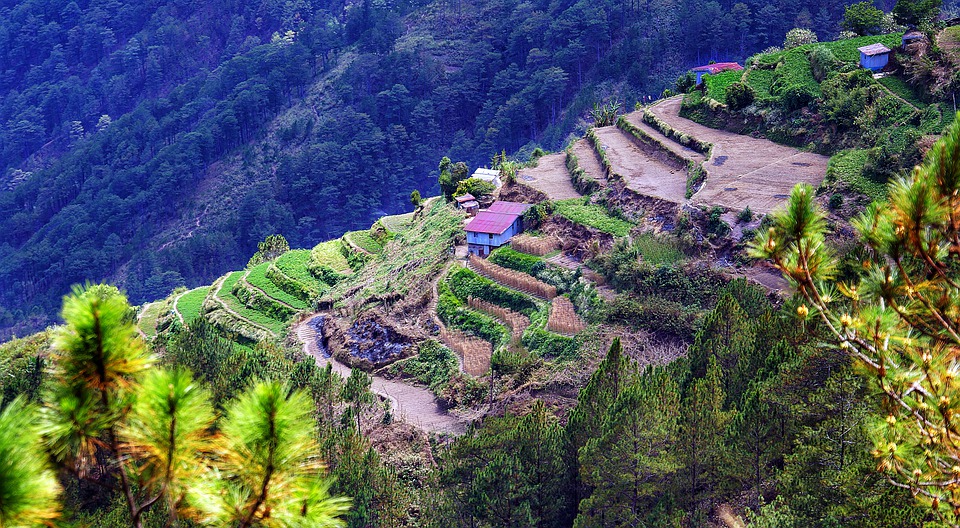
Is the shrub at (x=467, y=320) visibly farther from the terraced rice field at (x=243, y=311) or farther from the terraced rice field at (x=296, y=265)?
the terraced rice field at (x=296, y=265)

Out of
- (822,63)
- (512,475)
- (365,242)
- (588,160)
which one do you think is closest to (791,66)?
(822,63)

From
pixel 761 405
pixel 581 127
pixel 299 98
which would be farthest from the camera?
pixel 299 98

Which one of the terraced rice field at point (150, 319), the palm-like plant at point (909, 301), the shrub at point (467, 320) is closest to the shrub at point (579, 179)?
the shrub at point (467, 320)

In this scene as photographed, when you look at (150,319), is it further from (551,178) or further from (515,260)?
(515,260)

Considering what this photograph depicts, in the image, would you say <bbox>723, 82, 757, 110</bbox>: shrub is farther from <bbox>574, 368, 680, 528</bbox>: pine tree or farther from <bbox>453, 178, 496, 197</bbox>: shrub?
<bbox>574, 368, 680, 528</bbox>: pine tree

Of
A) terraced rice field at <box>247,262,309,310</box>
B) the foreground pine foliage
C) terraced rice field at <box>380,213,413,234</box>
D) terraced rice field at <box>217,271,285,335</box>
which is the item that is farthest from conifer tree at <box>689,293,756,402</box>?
terraced rice field at <box>380,213,413,234</box>

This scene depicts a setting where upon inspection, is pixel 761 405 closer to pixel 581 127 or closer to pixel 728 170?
pixel 728 170

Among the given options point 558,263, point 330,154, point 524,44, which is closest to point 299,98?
point 330,154
